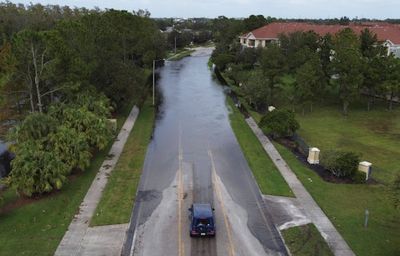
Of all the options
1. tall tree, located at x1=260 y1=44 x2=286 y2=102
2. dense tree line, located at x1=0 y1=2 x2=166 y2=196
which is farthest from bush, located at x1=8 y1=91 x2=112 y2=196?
tall tree, located at x1=260 y1=44 x2=286 y2=102

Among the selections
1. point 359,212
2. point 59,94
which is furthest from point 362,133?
point 59,94

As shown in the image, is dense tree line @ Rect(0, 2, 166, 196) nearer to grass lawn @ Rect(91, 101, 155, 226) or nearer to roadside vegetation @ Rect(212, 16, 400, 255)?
grass lawn @ Rect(91, 101, 155, 226)

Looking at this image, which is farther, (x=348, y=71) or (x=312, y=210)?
(x=348, y=71)

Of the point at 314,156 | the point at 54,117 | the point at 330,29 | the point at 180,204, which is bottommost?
the point at 180,204

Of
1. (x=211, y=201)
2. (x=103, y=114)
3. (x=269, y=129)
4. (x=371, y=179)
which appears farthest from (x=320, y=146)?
(x=103, y=114)

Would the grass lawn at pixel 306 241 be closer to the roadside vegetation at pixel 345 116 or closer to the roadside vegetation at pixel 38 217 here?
the roadside vegetation at pixel 345 116

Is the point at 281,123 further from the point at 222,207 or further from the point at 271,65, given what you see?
the point at 271,65

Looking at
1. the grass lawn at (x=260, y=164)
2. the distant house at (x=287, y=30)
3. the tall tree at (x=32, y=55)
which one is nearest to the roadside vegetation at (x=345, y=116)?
the grass lawn at (x=260, y=164)
